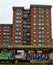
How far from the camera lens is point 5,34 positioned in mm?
153125

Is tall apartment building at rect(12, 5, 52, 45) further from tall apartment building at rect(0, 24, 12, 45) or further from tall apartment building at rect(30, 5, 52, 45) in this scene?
tall apartment building at rect(0, 24, 12, 45)

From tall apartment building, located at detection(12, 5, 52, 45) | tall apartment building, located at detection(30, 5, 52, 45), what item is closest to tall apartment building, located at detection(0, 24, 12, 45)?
tall apartment building, located at detection(12, 5, 52, 45)

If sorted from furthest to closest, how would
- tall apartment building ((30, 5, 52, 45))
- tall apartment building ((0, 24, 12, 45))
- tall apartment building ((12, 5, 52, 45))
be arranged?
tall apartment building ((0, 24, 12, 45)) < tall apartment building ((12, 5, 52, 45)) < tall apartment building ((30, 5, 52, 45))

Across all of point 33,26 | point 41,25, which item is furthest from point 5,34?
point 41,25

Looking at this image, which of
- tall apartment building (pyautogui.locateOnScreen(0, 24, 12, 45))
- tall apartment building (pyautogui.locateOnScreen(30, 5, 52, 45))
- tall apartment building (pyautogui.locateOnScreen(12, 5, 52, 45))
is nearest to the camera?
tall apartment building (pyautogui.locateOnScreen(30, 5, 52, 45))

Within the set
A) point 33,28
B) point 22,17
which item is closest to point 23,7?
point 22,17

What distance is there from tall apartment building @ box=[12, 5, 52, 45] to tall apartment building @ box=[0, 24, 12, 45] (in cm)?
1135

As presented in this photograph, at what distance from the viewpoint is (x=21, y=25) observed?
14600cm

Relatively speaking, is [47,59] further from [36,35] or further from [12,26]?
[12,26]

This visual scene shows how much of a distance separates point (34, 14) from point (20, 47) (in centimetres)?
5936

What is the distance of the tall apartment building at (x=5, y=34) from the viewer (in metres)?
151

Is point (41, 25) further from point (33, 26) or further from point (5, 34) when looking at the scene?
point (5, 34)

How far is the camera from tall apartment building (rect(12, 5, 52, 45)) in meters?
140

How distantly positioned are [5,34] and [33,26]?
921 inches
